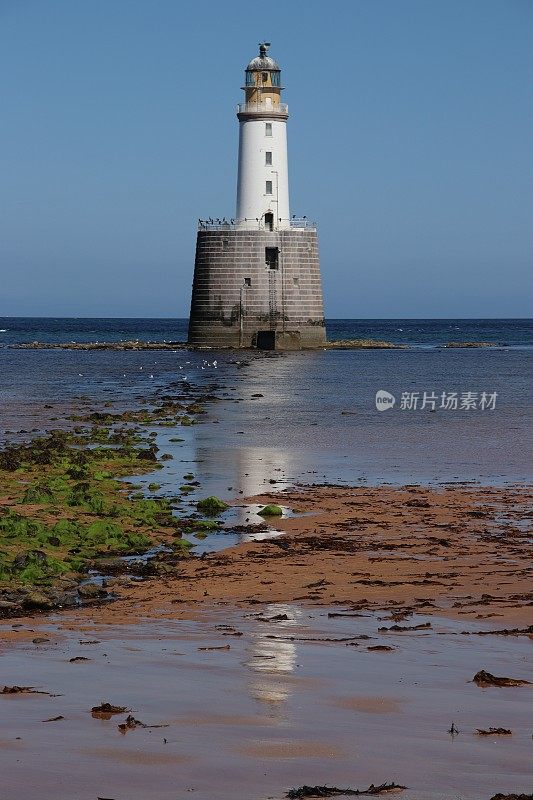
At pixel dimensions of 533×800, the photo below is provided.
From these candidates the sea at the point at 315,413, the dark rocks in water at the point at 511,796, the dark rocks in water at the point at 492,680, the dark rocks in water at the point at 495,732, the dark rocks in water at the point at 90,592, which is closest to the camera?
the dark rocks in water at the point at 511,796

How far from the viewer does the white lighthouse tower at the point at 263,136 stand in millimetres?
64562

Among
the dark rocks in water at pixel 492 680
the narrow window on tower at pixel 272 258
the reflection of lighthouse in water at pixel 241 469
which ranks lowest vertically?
the reflection of lighthouse in water at pixel 241 469

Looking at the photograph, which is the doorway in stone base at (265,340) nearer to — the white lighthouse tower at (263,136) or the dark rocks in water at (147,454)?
the white lighthouse tower at (263,136)

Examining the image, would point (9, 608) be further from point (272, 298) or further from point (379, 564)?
point (272, 298)

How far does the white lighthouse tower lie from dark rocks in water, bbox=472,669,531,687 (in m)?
58.6

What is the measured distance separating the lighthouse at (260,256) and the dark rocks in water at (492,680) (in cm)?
5861

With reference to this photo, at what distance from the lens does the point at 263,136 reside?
6456cm

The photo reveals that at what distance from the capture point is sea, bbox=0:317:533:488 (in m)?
21.0

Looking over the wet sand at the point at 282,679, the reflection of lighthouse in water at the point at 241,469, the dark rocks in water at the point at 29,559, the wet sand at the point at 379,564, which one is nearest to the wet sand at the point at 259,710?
the wet sand at the point at 282,679

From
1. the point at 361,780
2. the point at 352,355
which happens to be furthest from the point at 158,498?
the point at 352,355

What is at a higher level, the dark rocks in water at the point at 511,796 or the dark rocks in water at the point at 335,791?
the dark rocks in water at the point at 511,796

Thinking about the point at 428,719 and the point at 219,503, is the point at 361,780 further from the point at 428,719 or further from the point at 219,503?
the point at 219,503

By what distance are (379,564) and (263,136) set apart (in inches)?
2144

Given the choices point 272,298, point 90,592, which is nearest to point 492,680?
point 90,592
